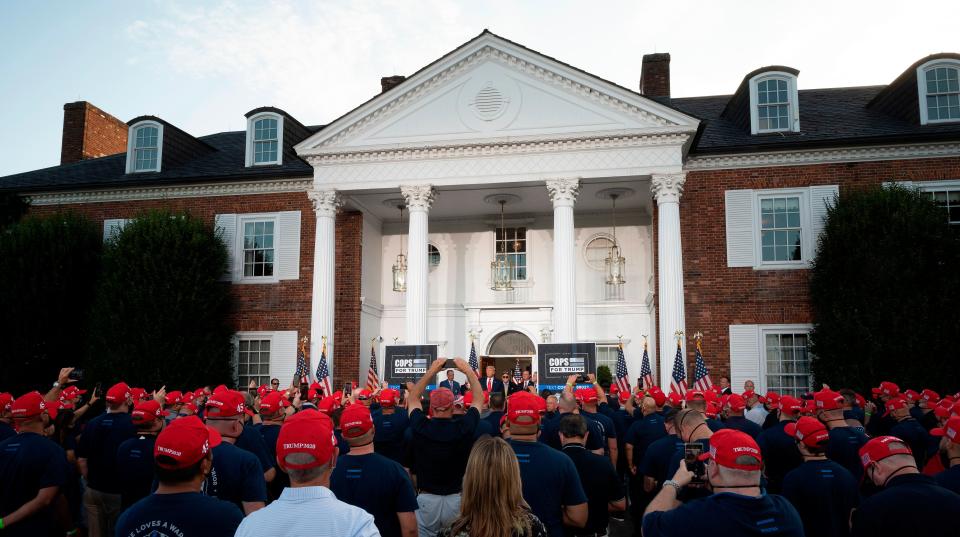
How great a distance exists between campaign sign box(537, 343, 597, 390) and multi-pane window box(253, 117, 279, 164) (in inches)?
493

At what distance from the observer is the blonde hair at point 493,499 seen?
335 centimetres

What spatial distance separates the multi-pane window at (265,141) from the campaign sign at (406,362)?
31.8ft

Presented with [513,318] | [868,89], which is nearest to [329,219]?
[513,318]

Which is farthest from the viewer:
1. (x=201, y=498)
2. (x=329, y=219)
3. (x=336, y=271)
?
(x=336, y=271)

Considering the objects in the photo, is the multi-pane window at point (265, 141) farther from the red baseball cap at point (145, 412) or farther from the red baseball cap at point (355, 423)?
the red baseball cap at point (355, 423)

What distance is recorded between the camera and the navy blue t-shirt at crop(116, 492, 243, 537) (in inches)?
123

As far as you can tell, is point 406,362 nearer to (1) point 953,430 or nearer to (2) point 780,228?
(2) point 780,228

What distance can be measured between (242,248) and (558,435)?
59.3 ft

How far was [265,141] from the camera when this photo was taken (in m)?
24.1

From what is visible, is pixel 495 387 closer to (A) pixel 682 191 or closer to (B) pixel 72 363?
(A) pixel 682 191

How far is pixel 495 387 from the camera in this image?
18.0 metres

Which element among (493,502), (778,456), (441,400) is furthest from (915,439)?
(493,502)

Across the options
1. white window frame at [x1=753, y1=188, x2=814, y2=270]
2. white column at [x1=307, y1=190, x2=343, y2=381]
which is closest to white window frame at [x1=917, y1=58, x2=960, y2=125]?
white window frame at [x1=753, y1=188, x2=814, y2=270]

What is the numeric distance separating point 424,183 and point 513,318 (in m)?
5.87
